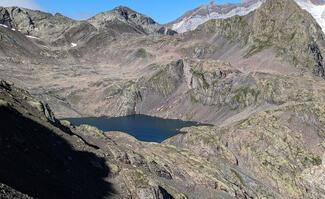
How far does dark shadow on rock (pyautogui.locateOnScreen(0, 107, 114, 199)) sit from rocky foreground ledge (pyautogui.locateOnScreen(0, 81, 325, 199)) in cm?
18

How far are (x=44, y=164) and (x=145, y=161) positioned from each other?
33.4 meters

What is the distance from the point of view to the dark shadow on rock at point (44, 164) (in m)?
66.1

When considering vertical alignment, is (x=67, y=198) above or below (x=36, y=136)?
below

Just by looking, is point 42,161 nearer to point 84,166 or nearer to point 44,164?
point 44,164

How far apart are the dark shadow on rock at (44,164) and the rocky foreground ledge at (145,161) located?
0.18 m

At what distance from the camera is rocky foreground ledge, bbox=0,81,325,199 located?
7369 cm

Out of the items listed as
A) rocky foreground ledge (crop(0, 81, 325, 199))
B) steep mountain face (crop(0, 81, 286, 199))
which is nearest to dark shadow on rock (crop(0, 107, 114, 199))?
steep mountain face (crop(0, 81, 286, 199))

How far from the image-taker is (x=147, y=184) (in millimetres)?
89250

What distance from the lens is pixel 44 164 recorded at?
7694 cm

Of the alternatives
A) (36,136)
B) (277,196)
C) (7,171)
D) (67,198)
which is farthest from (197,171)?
(7,171)

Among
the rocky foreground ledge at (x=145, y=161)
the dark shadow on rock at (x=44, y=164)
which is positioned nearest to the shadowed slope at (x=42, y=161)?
the dark shadow on rock at (x=44, y=164)

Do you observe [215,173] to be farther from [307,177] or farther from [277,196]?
[307,177]

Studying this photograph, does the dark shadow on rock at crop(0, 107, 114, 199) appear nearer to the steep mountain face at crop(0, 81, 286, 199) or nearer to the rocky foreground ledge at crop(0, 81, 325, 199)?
the steep mountain face at crop(0, 81, 286, 199)

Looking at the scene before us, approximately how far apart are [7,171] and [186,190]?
157ft
